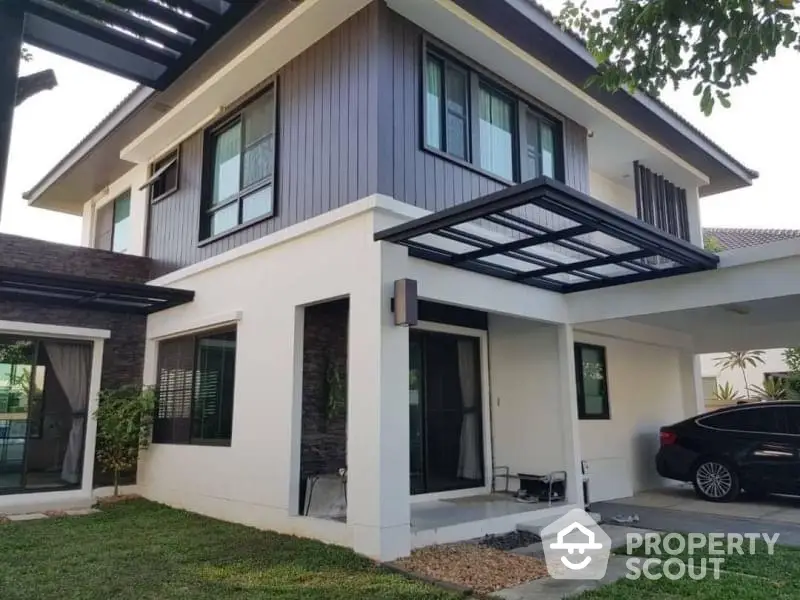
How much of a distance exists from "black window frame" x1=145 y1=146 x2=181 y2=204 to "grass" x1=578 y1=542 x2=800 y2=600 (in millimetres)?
8714

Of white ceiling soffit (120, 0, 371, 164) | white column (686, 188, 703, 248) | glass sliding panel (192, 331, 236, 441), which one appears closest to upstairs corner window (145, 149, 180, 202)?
white ceiling soffit (120, 0, 371, 164)

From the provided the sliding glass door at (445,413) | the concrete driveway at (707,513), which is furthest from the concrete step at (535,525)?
the sliding glass door at (445,413)

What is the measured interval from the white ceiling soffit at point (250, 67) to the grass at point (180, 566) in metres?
5.75

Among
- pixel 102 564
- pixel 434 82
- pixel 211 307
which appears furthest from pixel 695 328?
pixel 102 564

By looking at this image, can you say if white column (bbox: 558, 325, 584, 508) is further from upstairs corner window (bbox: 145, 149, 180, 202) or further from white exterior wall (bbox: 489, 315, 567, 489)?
upstairs corner window (bbox: 145, 149, 180, 202)

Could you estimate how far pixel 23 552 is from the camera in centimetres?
619

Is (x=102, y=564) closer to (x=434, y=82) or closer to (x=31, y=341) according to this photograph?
(x=31, y=341)

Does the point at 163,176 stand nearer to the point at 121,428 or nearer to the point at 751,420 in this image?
the point at 121,428

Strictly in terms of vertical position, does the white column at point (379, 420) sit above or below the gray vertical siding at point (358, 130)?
below

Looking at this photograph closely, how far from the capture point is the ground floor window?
891 centimetres

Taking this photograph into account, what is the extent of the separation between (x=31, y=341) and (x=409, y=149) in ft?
21.1

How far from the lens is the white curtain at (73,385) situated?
9414 mm

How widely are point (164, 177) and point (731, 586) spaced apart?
10.0 metres

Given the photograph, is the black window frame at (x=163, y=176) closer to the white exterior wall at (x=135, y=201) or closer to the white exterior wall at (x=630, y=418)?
the white exterior wall at (x=135, y=201)
